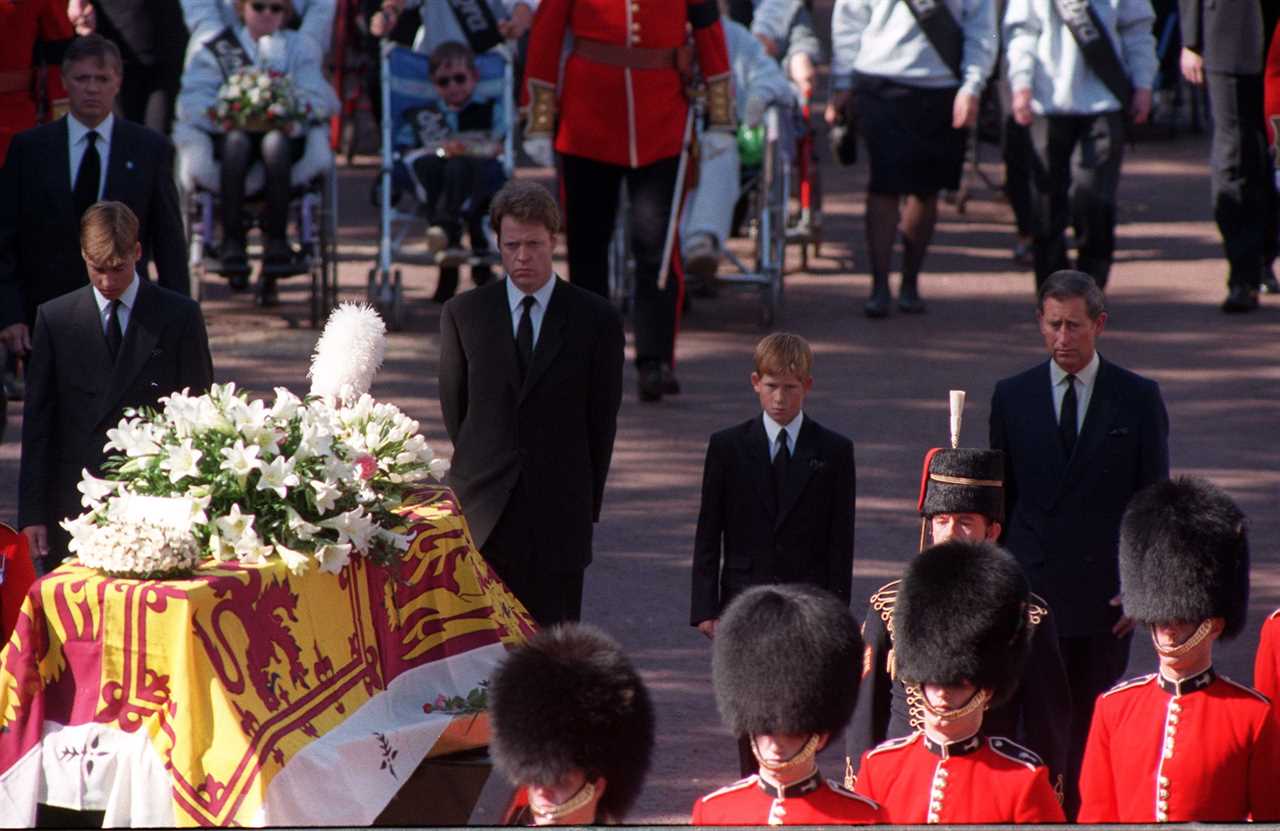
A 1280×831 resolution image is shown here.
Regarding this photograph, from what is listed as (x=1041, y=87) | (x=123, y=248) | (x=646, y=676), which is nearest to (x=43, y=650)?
(x=123, y=248)

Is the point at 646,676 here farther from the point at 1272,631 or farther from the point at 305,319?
the point at 305,319

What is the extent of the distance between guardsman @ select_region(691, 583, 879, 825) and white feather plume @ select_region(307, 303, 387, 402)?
2.00 m

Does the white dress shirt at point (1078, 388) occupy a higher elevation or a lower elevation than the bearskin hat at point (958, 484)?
higher

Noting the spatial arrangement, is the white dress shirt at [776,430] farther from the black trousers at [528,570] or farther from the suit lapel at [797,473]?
the black trousers at [528,570]

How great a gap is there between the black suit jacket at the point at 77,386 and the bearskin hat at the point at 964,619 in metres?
2.62

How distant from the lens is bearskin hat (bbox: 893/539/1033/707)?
451 centimetres

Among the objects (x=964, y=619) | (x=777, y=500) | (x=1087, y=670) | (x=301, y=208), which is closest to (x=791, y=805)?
(x=964, y=619)

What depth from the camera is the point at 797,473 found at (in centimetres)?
595

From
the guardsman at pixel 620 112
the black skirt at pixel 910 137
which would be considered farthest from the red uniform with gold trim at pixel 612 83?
the black skirt at pixel 910 137

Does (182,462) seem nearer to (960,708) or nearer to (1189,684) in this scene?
(960,708)

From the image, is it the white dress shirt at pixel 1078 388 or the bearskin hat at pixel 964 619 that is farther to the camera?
the white dress shirt at pixel 1078 388

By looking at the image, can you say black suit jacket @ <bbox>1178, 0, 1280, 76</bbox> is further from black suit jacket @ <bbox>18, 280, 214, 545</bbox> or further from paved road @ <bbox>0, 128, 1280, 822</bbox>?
black suit jacket @ <bbox>18, 280, 214, 545</bbox>

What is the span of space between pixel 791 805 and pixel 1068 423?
2265mm

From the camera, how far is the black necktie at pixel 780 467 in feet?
19.6
